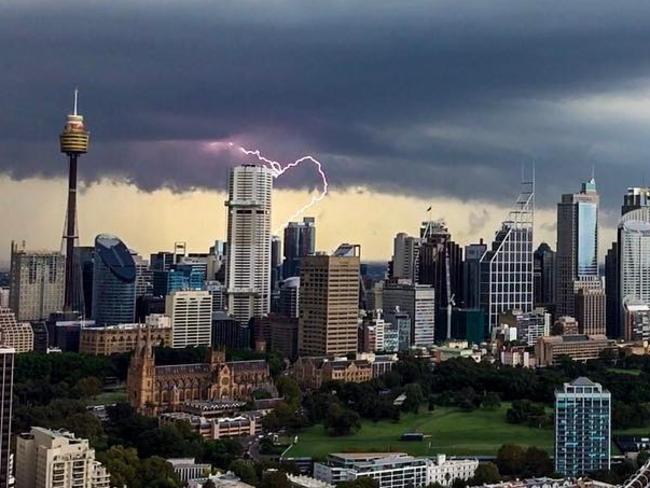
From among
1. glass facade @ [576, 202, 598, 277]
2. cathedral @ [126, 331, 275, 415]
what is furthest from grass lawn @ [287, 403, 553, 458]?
glass facade @ [576, 202, 598, 277]

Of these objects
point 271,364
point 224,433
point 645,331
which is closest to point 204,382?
point 271,364

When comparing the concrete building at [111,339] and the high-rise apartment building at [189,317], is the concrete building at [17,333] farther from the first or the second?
the high-rise apartment building at [189,317]

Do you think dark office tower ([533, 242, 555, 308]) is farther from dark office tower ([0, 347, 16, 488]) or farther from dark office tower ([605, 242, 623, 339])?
dark office tower ([0, 347, 16, 488])

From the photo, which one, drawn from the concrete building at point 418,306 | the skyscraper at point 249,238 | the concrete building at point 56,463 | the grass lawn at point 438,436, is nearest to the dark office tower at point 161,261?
the skyscraper at point 249,238

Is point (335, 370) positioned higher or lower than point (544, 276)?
lower

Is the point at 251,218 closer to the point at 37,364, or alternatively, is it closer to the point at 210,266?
the point at 210,266

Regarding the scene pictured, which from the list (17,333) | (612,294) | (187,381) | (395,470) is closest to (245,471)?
(395,470)

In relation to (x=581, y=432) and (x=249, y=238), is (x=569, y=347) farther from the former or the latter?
(x=581, y=432)
